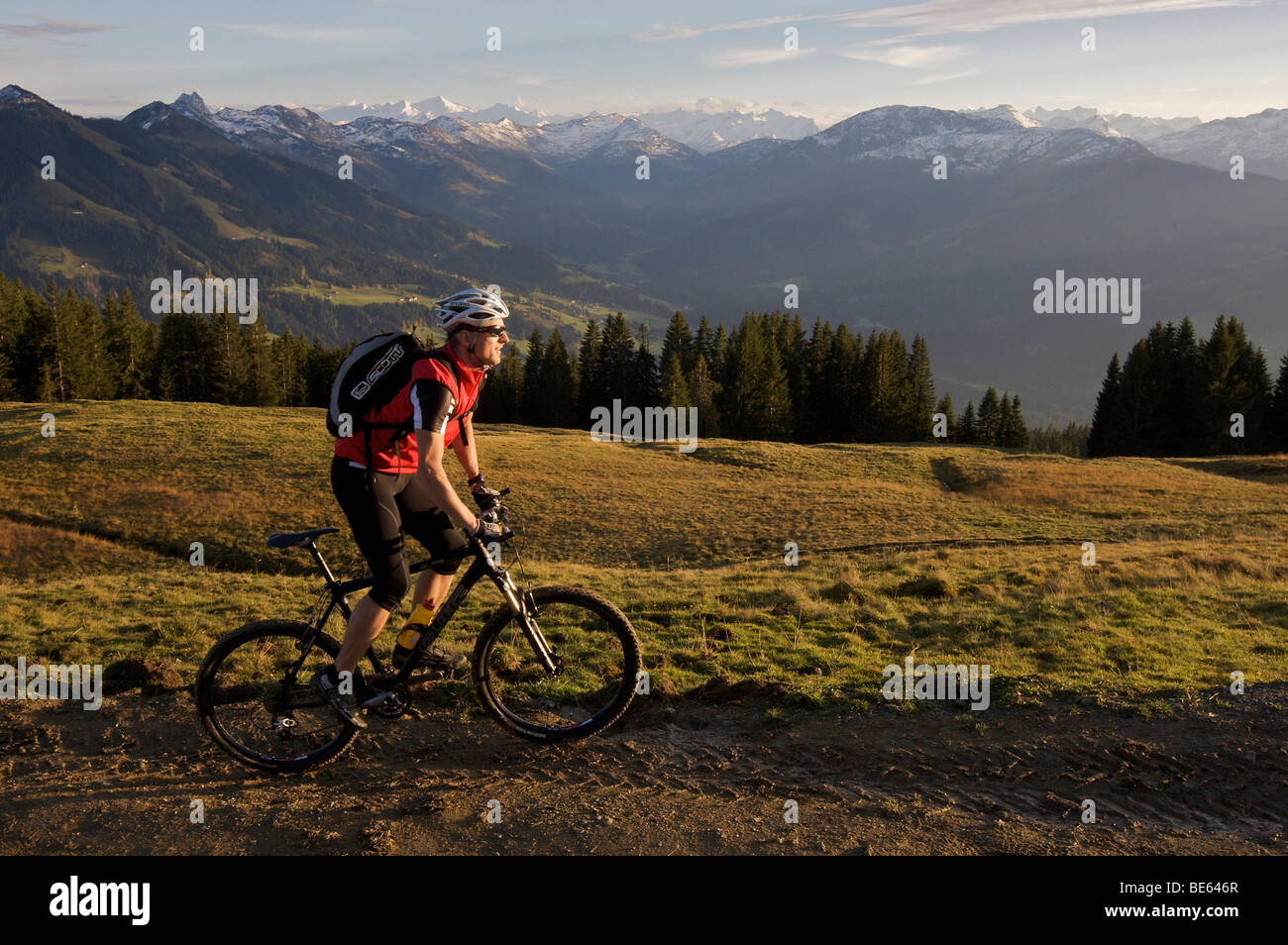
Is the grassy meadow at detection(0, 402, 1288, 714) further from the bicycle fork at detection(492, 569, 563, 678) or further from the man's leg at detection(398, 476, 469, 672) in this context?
the man's leg at detection(398, 476, 469, 672)

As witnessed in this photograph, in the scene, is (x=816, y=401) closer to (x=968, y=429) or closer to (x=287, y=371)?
(x=968, y=429)

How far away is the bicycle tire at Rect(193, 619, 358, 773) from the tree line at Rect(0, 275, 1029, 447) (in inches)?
2896

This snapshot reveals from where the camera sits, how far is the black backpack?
6367mm

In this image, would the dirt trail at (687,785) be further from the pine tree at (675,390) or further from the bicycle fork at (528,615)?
the pine tree at (675,390)

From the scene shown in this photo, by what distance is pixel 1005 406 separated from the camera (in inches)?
3762

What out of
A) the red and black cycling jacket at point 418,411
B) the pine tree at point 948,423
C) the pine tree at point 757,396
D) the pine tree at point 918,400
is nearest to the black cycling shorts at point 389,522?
the red and black cycling jacket at point 418,411

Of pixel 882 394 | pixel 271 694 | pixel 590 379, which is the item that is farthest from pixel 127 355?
pixel 271 694

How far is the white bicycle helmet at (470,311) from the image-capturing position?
6.52 metres

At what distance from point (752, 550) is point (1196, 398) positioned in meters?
72.7

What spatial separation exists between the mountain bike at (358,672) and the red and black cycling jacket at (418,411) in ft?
2.50

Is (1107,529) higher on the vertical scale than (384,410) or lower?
lower
